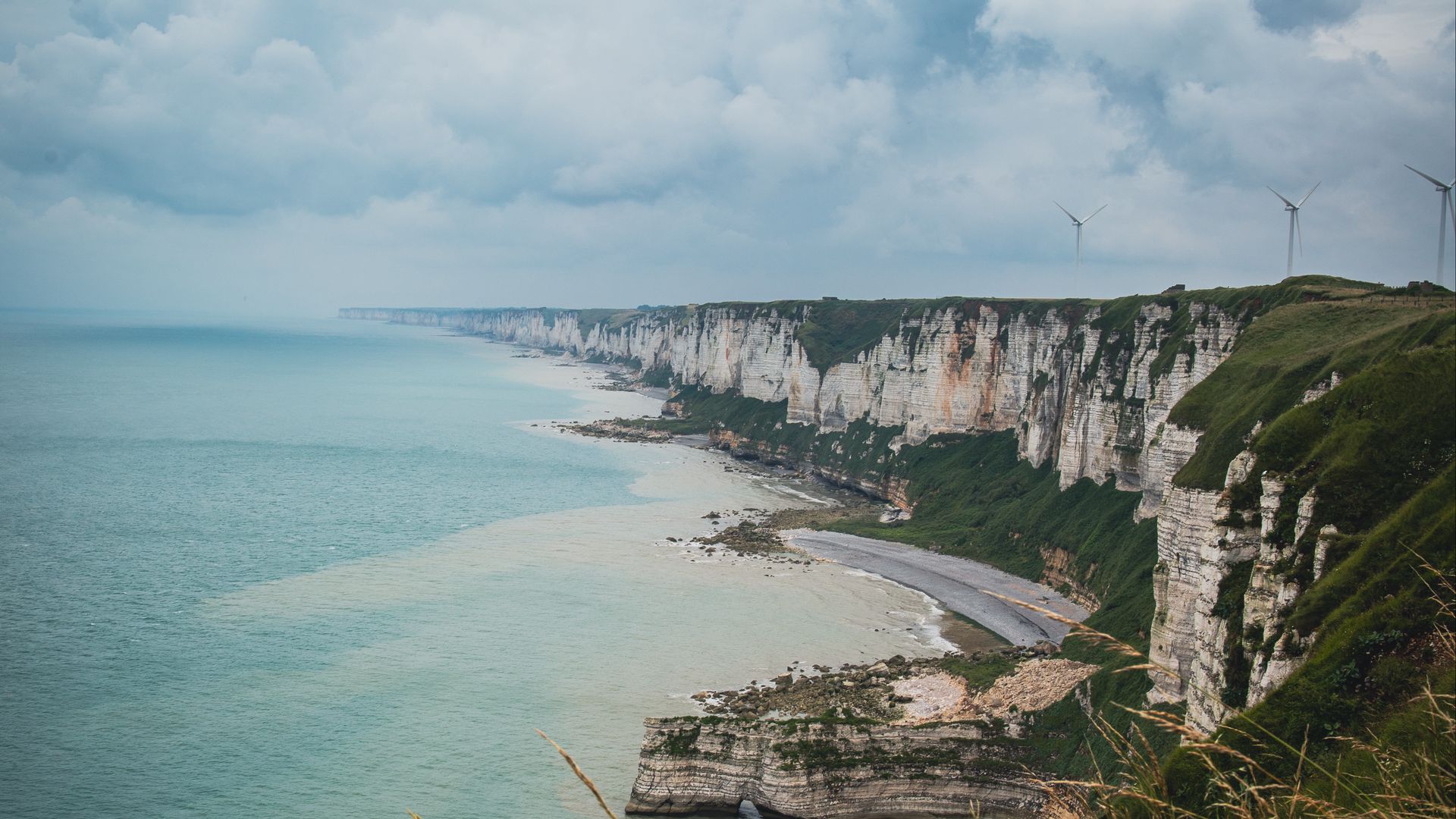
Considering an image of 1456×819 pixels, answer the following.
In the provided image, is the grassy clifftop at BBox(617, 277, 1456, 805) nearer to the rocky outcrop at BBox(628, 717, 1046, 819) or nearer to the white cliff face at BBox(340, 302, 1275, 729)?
the white cliff face at BBox(340, 302, 1275, 729)

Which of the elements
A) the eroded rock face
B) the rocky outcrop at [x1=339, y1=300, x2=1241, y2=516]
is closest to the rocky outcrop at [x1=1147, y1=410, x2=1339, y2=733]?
the eroded rock face

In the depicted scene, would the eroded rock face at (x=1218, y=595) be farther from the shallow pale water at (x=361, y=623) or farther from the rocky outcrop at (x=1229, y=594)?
the shallow pale water at (x=361, y=623)

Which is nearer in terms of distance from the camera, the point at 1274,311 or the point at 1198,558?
the point at 1198,558

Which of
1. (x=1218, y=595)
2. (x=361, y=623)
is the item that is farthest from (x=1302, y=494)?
(x=361, y=623)

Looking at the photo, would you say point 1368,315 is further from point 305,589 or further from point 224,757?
point 305,589

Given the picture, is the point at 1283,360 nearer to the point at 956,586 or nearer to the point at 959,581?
the point at 956,586

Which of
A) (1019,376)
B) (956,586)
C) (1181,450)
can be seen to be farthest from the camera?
(1019,376)

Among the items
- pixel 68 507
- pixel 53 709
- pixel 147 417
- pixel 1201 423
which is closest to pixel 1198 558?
pixel 1201 423
